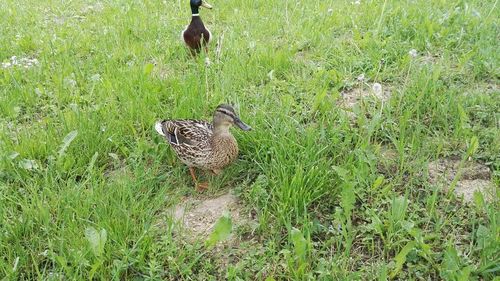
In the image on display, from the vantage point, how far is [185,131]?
3152 mm

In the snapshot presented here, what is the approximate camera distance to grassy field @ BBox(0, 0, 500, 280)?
2396 millimetres

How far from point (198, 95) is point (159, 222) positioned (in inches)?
57.0

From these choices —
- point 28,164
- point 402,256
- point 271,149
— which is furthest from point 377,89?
point 28,164

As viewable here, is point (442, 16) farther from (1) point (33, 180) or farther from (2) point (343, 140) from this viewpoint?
(1) point (33, 180)

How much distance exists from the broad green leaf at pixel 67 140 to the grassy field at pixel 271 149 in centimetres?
5

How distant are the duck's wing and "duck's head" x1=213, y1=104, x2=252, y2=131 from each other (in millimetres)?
134

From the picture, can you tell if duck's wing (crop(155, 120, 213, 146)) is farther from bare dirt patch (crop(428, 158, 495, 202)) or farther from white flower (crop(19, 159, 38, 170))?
bare dirt patch (crop(428, 158, 495, 202))

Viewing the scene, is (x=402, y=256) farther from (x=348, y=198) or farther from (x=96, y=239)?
(x=96, y=239)

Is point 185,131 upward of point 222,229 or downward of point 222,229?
upward

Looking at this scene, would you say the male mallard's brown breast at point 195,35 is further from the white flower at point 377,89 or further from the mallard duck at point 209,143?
the white flower at point 377,89

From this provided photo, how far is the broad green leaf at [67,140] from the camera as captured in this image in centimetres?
312

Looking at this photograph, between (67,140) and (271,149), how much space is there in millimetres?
1421

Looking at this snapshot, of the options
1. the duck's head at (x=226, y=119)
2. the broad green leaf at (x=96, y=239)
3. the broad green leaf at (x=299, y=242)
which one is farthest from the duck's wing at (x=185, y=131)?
the broad green leaf at (x=299, y=242)

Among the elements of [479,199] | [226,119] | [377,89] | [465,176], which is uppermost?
[226,119]
